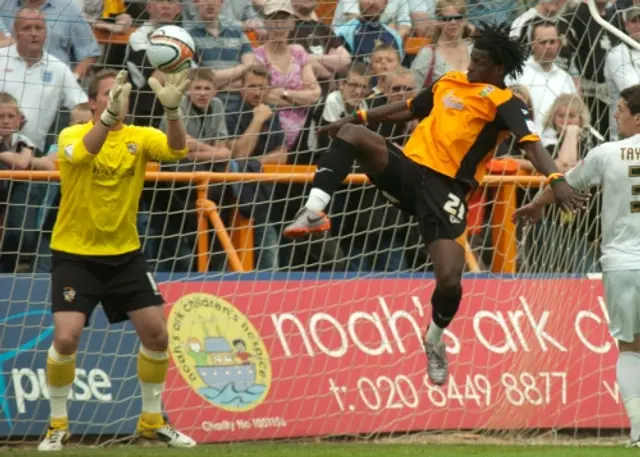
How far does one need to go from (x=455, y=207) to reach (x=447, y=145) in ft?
1.24

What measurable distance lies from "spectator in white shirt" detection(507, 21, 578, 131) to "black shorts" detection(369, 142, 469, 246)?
189 centimetres

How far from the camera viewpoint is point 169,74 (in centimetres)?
883

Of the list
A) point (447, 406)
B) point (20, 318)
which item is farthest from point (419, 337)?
point (20, 318)

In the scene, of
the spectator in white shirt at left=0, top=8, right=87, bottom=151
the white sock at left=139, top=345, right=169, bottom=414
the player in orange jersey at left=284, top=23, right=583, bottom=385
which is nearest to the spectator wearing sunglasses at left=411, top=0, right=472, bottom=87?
the player in orange jersey at left=284, top=23, right=583, bottom=385

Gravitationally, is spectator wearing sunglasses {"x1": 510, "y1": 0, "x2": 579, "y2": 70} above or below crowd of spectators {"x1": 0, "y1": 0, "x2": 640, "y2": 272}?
above

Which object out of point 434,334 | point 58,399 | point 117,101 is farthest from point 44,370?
point 434,334

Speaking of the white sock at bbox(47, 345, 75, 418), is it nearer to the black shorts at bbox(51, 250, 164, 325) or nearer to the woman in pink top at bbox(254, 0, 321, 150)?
the black shorts at bbox(51, 250, 164, 325)

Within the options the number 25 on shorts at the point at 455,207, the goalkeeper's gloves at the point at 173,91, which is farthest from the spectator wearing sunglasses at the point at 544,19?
the goalkeeper's gloves at the point at 173,91

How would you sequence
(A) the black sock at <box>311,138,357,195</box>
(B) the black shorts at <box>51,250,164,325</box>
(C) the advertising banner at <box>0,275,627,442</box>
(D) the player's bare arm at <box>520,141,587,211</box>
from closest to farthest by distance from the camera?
(D) the player's bare arm at <box>520,141,587,211</box>
(A) the black sock at <box>311,138,357,195</box>
(B) the black shorts at <box>51,250,164,325</box>
(C) the advertising banner at <box>0,275,627,442</box>

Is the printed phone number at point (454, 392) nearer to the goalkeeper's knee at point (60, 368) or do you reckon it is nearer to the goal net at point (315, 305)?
the goal net at point (315, 305)

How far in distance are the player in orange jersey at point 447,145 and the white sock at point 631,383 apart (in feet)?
3.66

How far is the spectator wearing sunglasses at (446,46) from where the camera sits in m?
10.4

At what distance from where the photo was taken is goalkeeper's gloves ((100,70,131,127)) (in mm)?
8617

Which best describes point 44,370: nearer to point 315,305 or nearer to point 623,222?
point 315,305
